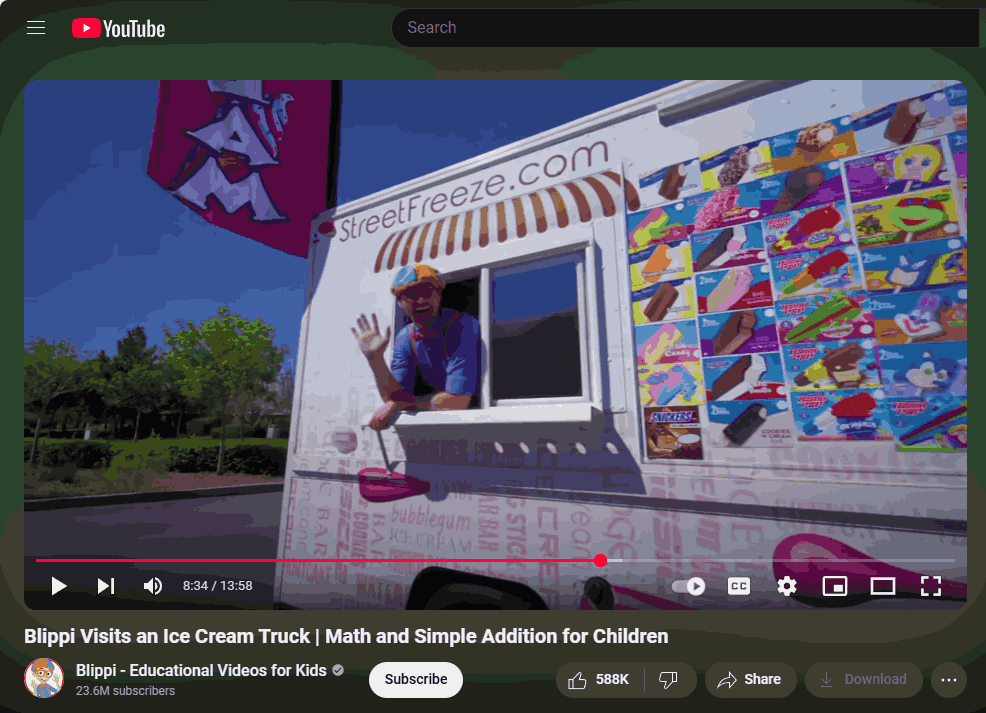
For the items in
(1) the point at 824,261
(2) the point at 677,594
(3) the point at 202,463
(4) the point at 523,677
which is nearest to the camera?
(4) the point at 523,677

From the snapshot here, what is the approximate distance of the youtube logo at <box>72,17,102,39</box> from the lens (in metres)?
1.17

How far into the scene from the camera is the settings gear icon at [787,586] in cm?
112

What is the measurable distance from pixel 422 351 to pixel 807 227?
187 centimetres

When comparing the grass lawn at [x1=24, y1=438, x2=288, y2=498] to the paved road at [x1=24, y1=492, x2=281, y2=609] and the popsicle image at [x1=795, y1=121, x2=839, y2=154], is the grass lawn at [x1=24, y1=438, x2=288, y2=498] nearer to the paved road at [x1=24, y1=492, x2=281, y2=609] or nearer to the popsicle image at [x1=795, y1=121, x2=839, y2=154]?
the paved road at [x1=24, y1=492, x2=281, y2=609]

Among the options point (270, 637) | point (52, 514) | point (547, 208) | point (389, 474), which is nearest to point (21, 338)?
point (52, 514)

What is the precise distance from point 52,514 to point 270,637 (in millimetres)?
820

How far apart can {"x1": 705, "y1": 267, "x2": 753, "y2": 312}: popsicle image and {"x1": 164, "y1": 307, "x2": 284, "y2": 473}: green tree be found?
2237 mm

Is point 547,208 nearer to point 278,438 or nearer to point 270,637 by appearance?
point 270,637

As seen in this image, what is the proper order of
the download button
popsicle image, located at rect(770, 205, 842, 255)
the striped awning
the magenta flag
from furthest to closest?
1. the striped awning
2. the magenta flag
3. popsicle image, located at rect(770, 205, 842, 255)
4. the download button

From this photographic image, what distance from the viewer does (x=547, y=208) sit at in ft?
6.22

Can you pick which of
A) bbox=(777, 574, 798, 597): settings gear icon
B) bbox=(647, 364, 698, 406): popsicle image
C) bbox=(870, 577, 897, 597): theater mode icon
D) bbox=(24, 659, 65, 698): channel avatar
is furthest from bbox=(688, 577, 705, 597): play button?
bbox=(24, 659, 65, 698): channel avatar

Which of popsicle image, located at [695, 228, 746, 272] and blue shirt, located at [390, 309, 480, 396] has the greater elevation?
popsicle image, located at [695, 228, 746, 272]

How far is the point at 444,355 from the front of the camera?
2.02 m

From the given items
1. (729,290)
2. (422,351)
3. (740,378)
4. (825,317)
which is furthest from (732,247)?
(422,351)
